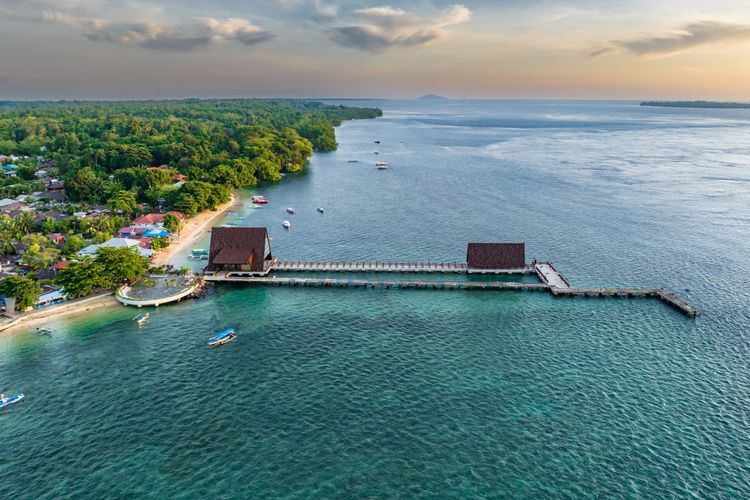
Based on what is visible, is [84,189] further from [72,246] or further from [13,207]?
[72,246]

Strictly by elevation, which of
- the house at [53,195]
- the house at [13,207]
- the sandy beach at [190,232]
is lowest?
the sandy beach at [190,232]

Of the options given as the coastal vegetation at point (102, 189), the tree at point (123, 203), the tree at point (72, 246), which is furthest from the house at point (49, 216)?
the tree at point (72, 246)

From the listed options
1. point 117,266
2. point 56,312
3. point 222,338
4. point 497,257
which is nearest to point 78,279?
point 117,266

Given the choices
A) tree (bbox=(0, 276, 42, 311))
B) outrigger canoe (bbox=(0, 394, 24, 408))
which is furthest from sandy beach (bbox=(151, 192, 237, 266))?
outrigger canoe (bbox=(0, 394, 24, 408))

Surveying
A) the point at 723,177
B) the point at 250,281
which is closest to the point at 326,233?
the point at 250,281

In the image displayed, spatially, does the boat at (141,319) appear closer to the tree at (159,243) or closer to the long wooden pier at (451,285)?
the long wooden pier at (451,285)

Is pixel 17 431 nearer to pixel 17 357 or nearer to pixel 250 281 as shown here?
pixel 17 357
